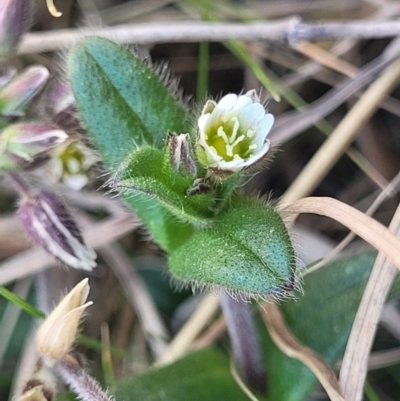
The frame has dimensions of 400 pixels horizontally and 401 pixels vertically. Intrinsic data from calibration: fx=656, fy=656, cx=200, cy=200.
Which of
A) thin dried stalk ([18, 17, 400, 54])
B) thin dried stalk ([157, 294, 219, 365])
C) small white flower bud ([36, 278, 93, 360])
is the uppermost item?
thin dried stalk ([18, 17, 400, 54])

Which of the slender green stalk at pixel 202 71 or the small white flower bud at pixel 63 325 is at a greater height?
the slender green stalk at pixel 202 71

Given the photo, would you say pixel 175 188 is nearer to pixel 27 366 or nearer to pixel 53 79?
pixel 53 79

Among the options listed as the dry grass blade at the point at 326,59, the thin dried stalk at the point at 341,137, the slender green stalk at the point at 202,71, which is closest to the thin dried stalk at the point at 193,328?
the thin dried stalk at the point at 341,137

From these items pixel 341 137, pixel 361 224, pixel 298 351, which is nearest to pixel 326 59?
pixel 341 137

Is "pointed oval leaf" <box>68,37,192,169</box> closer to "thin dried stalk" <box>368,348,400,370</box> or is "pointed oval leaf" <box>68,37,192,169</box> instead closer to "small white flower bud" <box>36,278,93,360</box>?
"small white flower bud" <box>36,278,93,360</box>

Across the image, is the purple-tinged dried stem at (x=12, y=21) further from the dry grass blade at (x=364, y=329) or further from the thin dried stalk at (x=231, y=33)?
the dry grass blade at (x=364, y=329)

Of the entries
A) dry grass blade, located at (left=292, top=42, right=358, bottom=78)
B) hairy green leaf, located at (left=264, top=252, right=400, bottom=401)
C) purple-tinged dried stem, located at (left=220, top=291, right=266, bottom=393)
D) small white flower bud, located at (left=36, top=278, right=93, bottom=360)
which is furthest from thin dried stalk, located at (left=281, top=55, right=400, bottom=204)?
small white flower bud, located at (left=36, top=278, right=93, bottom=360)
